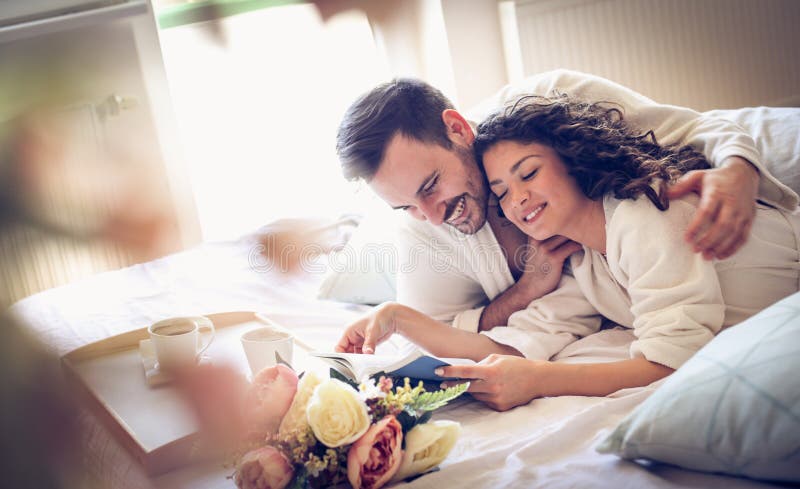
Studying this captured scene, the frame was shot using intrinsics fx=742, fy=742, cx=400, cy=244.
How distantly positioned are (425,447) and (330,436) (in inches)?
3.7

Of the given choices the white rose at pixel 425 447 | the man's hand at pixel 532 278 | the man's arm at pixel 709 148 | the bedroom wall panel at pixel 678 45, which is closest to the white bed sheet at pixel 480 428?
the white rose at pixel 425 447

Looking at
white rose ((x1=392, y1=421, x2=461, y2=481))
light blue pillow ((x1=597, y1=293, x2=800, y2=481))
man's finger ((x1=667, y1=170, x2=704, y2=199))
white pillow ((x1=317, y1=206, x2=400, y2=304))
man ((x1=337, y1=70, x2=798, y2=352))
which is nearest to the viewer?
light blue pillow ((x1=597, y1=293, x2=800, y2=481))

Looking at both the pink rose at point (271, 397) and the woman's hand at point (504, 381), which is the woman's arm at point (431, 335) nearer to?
the woman's hand at point (504, 381)

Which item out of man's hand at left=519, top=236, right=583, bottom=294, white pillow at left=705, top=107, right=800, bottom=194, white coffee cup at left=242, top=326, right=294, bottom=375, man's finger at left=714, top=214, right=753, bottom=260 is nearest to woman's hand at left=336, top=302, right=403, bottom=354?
white coffee cup at left=242, top=326, right=294, bottom=375

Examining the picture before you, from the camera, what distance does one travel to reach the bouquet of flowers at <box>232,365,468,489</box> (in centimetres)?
60

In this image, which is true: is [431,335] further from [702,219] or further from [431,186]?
[702,219]

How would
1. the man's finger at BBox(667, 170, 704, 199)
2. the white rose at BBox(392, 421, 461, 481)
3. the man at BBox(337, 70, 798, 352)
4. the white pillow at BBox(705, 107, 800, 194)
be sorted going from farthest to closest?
the white pillow at BBox(705, 107, 800, 194) < the man at BBox(337, 70, 798, 352) < the man's finger at BBox(667, 170, 704, 199) < the white rose at BBox(392, 421, 461, 481)

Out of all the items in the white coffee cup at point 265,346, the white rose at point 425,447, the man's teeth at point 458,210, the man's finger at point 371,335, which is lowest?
the man's finger at point 371,335

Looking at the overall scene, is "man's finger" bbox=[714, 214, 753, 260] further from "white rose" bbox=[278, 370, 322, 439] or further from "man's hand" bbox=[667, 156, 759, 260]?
"white rose" bbox=[278, 370, 322, 439]

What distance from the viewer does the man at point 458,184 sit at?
3.47 ft

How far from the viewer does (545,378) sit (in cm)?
91

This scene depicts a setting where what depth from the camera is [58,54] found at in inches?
7.3

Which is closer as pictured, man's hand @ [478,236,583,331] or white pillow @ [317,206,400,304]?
man's hand @ [478,236,583,331]

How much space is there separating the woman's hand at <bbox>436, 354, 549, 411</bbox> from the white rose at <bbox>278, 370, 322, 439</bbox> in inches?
10.3
